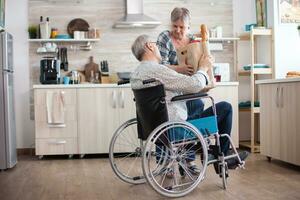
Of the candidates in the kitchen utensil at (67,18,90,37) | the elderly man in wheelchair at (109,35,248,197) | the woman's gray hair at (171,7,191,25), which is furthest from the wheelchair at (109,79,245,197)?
the kitchen utensil at (67,18,90,37)

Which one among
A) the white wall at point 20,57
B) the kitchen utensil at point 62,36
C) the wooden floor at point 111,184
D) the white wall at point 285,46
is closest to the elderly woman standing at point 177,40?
the wooden floor at point 111,184

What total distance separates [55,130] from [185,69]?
2.44 meters

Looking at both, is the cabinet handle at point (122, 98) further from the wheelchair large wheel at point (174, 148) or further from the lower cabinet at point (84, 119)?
the wheelchair large wheel at point (174, 148)

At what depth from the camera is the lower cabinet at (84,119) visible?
5.21 metres

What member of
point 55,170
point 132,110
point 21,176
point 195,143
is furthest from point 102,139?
point 195,143

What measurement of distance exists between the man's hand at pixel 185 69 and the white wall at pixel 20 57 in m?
2.96

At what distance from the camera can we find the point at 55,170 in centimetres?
434

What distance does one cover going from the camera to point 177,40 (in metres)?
3.63

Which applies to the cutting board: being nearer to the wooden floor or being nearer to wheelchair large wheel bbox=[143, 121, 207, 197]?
the wooden floor

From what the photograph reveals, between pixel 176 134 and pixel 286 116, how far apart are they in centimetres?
155

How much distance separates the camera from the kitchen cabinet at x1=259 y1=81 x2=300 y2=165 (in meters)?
3.94

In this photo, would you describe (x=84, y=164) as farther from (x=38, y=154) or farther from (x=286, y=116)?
(x=286, y=116)

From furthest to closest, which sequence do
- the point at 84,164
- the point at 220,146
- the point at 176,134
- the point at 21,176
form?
the point at 84,164 → the point at 21,176 → the point at 220,146 → the point at 176,134

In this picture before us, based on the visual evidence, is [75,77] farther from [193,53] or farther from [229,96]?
[193,53]
